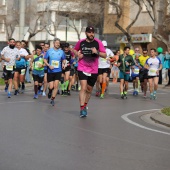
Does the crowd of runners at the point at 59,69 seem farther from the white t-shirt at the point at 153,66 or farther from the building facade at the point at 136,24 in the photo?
the building facade at the point at 136,24

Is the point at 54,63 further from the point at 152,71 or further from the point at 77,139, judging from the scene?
the point at 77,139

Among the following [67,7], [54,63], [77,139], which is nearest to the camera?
[77,139]

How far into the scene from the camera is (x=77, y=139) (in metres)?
10.0

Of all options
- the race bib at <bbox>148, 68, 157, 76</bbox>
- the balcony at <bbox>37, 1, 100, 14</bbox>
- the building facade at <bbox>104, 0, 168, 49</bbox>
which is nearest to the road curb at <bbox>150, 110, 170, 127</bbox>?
the race bib at <bbox>148, 68, 157, 76</bbox>

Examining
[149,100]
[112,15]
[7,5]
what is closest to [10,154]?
[149,100]

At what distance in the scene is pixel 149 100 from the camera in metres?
20.0

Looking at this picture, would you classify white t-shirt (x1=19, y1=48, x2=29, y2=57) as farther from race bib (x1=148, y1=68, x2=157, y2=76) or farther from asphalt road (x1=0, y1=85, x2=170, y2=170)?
asphalt road (x1=0, y1=85, x2=170, y2=170)

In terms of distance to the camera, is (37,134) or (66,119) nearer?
(37,134)

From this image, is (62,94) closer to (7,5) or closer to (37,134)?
(37,134)

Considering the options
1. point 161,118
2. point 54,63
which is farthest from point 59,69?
point 161,118

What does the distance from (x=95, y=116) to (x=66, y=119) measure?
1140 mm

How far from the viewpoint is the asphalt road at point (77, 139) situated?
7.89m

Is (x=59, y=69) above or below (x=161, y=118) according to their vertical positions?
above

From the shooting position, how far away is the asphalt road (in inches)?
311
